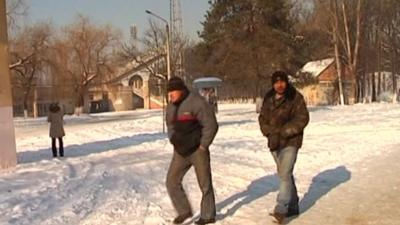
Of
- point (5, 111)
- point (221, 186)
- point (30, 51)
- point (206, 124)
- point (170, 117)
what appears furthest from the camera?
point (30, 51)

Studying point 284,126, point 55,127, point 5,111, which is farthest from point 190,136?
point 55,127

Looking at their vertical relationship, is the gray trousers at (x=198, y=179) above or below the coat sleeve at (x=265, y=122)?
below

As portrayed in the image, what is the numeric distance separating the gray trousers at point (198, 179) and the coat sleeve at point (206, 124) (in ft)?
0.53

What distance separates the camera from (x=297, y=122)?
8.01 meters

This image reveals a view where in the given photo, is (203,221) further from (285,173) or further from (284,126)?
(284,126)

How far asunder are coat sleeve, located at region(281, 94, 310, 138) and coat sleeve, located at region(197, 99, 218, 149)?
0.99 meters

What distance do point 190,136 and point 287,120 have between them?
1.34m

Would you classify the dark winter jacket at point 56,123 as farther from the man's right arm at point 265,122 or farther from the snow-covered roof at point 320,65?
the snow-covered roof at point 320,65

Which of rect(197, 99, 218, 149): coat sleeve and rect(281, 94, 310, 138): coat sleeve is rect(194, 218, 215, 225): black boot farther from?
rect(281, 94, 310, 138): coat sleeve

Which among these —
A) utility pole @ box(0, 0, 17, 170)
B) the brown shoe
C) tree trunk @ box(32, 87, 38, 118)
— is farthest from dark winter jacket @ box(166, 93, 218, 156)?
tree trunk @ box(32, 87, 38, 118)

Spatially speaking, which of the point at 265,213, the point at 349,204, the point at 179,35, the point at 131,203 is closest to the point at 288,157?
the point at 265,213

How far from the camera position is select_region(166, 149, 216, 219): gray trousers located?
25.5 feet

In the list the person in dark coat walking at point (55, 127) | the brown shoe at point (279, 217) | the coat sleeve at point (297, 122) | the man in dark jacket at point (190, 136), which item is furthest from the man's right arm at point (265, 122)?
the person in dark coat walking at point (55, 127)

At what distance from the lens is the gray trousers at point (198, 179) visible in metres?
7.77
